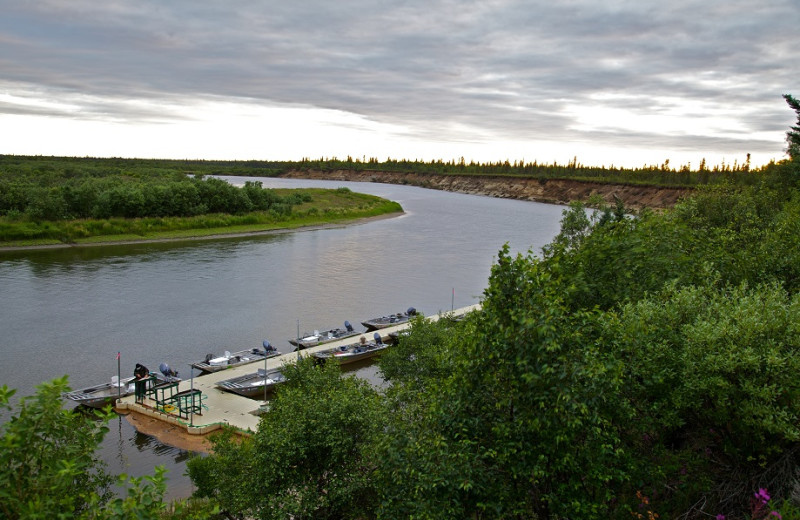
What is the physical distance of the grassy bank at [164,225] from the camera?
74500 mm

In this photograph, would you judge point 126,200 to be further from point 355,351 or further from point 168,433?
point 168,433

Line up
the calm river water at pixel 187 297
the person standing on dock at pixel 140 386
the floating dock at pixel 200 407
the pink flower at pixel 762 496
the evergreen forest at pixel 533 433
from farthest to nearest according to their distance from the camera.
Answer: the calm river water at pixel 187 297
the person standing on dock at pixel 140 386
the floating dock at pixel 200 407
the pink flower at pixel 762 496
the evergreen forest at pixel 533 433

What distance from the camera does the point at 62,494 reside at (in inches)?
300

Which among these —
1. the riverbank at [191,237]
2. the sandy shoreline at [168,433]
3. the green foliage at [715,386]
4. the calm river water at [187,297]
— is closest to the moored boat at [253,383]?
the sandy shoreline at [168,433]

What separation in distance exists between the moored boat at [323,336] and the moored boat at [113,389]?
8.51m

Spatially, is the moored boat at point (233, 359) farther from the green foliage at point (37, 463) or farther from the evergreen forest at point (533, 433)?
the green foliage at point (37, 463)

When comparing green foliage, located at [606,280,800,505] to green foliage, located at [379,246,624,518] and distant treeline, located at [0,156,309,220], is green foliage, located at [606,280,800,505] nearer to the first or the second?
green foliage, located at [379,246,624,518]

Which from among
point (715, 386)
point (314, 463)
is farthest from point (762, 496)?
point (314, 463)

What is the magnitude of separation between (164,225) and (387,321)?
55077 mm

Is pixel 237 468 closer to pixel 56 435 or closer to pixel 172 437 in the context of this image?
pixel 56 435

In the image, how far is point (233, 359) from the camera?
115 feet

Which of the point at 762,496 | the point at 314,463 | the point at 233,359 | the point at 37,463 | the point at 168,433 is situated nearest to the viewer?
the point at 37,463

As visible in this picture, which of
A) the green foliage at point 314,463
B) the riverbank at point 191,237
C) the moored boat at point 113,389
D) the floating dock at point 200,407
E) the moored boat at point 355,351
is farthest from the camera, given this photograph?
the riverbank at point 191,237

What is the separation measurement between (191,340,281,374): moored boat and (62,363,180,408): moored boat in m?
2.20
